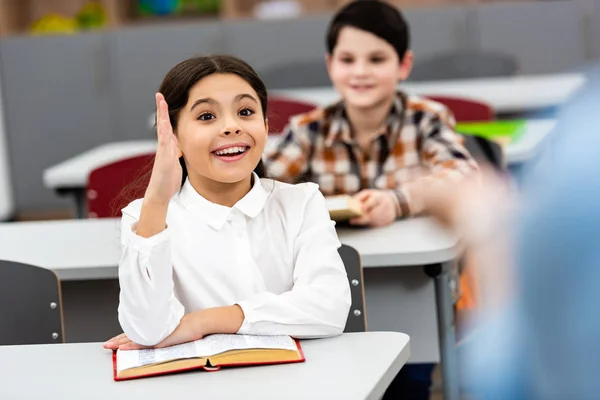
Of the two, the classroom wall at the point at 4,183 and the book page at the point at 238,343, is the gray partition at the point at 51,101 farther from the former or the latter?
the book page at the point at 238,343

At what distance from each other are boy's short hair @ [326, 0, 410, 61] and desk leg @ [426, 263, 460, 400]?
794mm

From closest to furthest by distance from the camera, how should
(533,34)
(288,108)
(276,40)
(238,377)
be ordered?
1. (238,377)
2. (288,108)
3. (533,34)
4. (276,40)

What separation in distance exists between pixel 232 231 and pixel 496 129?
1.81 meters

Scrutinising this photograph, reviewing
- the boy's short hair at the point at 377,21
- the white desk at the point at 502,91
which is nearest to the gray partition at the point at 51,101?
the white desk at the point at 502,91

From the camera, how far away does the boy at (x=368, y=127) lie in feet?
8.91

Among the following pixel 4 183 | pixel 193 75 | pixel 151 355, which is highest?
pixel 193 75

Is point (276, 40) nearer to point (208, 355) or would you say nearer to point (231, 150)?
point (231, 150)

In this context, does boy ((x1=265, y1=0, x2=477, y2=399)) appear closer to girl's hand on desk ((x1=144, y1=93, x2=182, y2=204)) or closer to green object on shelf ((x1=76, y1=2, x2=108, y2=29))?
girl's hand on desk ((x1=144, y1=93, x2=182, y2=204))

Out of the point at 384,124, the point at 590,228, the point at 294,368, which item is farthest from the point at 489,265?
the point at 384,124

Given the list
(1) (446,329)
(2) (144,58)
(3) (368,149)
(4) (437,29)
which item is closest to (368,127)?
(3) (368,149)

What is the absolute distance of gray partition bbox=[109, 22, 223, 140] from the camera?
571 cm

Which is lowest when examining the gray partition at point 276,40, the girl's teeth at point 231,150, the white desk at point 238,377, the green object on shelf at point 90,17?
the white desk at point 238,377

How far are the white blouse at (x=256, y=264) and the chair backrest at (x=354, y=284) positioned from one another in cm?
20

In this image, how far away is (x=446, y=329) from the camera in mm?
2289
